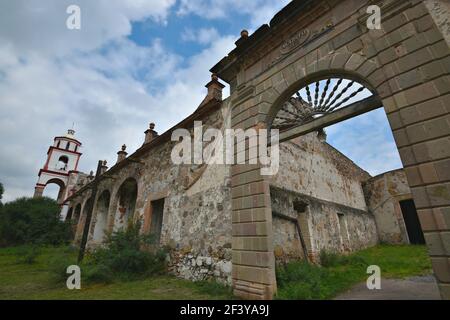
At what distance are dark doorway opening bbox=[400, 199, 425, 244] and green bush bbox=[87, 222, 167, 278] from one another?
38.8ft

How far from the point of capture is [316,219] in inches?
281

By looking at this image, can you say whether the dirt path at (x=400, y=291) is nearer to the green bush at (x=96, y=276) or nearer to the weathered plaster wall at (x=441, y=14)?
the weathered plaster wall at (x=441, y=14)

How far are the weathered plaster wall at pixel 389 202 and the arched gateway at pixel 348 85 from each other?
11.0 m

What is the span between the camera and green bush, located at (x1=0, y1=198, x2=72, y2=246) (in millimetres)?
15195

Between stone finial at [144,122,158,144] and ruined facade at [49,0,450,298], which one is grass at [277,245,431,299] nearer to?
ruined facade at [49,0,450,298]

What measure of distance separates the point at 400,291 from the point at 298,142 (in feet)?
16.5

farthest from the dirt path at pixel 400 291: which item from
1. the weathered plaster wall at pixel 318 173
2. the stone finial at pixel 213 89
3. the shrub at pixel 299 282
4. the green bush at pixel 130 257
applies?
the stone finial at pixel 213 89

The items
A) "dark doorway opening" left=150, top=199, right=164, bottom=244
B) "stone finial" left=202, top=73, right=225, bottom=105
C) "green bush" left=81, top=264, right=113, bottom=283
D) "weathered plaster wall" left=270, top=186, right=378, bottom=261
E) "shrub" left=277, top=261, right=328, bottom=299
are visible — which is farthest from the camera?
"dark doorway opening" left=150, top=199, right=164, bottom=244

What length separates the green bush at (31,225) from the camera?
1520 centimetres

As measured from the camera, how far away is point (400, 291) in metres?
4.20

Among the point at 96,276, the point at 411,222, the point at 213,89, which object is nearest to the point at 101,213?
the point at 96,276

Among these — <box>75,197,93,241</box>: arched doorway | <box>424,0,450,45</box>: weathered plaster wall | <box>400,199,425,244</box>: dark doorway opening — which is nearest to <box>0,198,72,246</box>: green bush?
<box>75,197,93,241</box>: arched doorway
